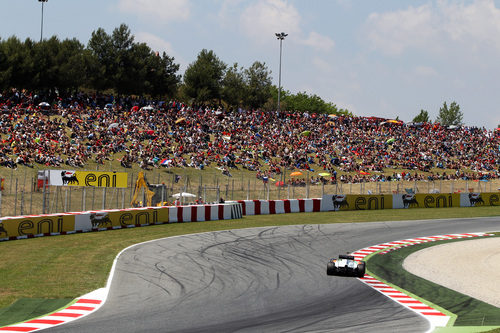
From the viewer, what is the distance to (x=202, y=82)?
3162 inches

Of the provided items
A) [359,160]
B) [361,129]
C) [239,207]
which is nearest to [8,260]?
[239,207]

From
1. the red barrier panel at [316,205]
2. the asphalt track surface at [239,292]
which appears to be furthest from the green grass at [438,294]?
the red barrier panel at [316,205]

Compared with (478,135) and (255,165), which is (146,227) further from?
(478,135)

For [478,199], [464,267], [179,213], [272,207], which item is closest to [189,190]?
[272,207]

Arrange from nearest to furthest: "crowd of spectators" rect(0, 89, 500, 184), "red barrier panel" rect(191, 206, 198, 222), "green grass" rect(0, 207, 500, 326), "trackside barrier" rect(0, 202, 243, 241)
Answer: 1. "green grass" rect(0, 207, 500, 326)
2. "trackside barrier" rect(0, 202, 243, 241)
3. "red barrier panel" rect(191, 206, 198, 222)
4. "crowd of spectators" rect(0, 89, 500, 184)

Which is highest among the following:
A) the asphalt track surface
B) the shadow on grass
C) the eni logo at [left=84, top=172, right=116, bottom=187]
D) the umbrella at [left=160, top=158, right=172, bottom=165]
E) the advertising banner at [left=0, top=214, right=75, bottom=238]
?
the umbrella at [left=160, top=158, right=172, bottom=165]

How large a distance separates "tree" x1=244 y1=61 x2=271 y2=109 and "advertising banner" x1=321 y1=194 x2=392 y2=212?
164 feet

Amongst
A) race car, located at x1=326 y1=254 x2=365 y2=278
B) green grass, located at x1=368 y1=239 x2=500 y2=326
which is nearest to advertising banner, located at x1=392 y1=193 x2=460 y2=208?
green grass, located at x1=368 y1=239 x2=500 y2=326

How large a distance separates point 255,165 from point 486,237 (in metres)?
27.9

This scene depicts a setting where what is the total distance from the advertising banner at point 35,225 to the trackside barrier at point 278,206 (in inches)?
495

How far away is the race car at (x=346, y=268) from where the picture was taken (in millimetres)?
16844

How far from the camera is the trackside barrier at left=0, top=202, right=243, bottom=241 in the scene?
78.9ft

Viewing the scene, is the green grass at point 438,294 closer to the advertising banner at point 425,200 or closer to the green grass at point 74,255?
the green grass at point 74,255

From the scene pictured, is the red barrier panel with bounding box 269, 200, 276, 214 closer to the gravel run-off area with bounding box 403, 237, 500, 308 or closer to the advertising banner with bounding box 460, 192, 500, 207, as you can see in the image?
the gravel run-off area with bounding box 403, 237, 500, 308
